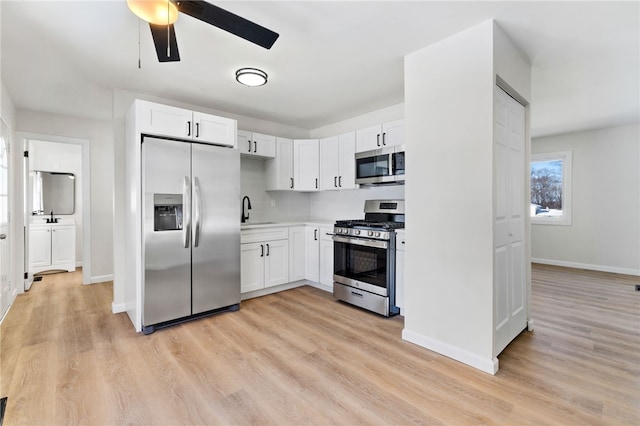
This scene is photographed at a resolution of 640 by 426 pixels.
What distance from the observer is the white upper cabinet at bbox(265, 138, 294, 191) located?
436 centimetres

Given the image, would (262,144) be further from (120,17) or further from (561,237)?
(561,237)

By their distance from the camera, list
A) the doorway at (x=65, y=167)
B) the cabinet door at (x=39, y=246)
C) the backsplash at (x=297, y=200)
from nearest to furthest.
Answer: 1. the doorway at (x=65, y=167)
2. the backsplash at (x=297, y=200)
3. the cabinet door at (x=39, y=246)

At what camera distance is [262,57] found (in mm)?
2641

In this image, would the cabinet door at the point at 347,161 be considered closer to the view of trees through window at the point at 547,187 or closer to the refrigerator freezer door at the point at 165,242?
the refrigerator freezer door at the point at 165,242

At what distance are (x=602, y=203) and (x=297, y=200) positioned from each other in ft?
17.1

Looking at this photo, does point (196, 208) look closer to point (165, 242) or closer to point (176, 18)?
point (165, 242)

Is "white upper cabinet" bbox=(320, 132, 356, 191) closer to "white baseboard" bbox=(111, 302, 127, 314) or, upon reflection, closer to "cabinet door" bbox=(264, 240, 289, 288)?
"cabinet door" bbox=(264, 240, 289, 288)

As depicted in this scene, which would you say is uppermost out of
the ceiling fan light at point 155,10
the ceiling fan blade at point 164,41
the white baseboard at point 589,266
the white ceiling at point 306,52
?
the white ceiling at point 306,52

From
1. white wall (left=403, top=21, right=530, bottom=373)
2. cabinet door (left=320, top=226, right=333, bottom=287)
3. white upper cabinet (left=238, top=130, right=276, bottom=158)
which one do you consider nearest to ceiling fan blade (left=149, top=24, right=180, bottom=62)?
white wall (left=403, top=21, right=530, bottom=373)

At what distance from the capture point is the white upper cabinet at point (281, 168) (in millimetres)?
4359

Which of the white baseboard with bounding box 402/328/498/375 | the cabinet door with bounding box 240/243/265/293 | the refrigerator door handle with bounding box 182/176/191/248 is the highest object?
the refrigerator door handle with bounding box 182/176/191/248

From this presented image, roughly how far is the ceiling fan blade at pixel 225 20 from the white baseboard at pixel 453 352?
246 cm

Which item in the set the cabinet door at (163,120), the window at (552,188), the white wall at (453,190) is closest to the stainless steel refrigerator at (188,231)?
the cabinet door at (163,120)

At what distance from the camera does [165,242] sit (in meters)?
2.90
